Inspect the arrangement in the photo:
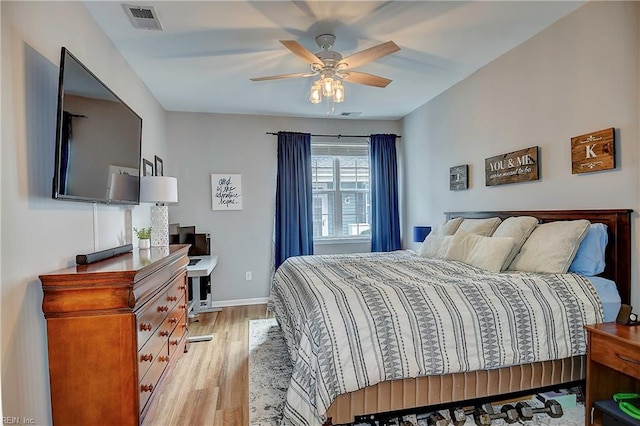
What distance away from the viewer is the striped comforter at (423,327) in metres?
1.86

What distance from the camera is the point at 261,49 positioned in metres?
3.00

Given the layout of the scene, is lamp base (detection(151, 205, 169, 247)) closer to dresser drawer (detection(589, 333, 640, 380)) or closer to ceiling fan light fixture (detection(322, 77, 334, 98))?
ceiling fan light fixture (detection(322, 77, 334, 98))

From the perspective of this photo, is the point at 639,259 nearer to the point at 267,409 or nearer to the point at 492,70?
the point at 492,70

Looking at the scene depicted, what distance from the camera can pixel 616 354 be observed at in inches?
71.8


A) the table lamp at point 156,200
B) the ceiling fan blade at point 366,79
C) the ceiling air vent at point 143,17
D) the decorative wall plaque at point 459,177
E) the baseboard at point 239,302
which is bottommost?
the baseboard at point 239,302

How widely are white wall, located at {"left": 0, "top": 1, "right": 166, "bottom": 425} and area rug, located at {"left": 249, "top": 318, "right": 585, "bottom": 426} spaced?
1.16 metres

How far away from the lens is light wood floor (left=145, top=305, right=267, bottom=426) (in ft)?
7.30

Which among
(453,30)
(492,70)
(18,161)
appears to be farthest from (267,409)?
(492,70)

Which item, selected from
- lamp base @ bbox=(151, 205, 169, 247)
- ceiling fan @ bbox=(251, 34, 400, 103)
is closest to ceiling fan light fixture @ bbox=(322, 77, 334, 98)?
ceiling fan @ bbox=(251, 34, 400, 103)

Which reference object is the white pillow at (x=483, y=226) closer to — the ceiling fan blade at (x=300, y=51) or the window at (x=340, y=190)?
the ceiling fan blade at (x=300, y=51)

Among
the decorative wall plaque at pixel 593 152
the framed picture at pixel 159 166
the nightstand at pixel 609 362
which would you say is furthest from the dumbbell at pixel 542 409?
the framed picture at pixel 159 166

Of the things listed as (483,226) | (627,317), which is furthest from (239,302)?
(627,317)

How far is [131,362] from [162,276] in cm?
68

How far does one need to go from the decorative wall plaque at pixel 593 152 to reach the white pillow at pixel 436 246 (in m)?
1.14
